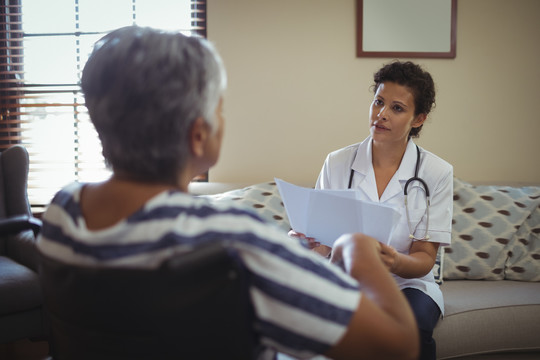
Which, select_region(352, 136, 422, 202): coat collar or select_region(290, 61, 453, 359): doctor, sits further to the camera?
select_region(352, 136, 422, 202): coat collar

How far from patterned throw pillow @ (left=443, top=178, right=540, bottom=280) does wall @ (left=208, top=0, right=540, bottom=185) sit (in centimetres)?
48

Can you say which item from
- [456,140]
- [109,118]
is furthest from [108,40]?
[456,140]

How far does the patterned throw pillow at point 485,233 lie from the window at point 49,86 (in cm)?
207

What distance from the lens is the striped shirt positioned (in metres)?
0.57

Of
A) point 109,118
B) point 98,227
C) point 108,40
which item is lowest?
point 98,227

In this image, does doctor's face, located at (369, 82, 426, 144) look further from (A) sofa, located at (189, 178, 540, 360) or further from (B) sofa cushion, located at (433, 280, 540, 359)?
(B) sofa cushion, located at (433, 280, 540, 359)

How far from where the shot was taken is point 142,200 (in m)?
0.63

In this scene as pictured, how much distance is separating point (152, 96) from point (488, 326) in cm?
165

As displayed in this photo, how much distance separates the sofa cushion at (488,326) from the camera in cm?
171

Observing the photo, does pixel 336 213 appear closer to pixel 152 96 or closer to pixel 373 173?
pixel 373 173

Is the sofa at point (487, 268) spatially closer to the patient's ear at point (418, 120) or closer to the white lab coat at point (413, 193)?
the white lab coat at point (413, 193)

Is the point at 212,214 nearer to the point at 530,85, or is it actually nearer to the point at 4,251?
the point at 4,251

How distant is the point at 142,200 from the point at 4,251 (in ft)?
7.39

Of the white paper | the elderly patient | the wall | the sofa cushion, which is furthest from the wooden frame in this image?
the elderly patient
